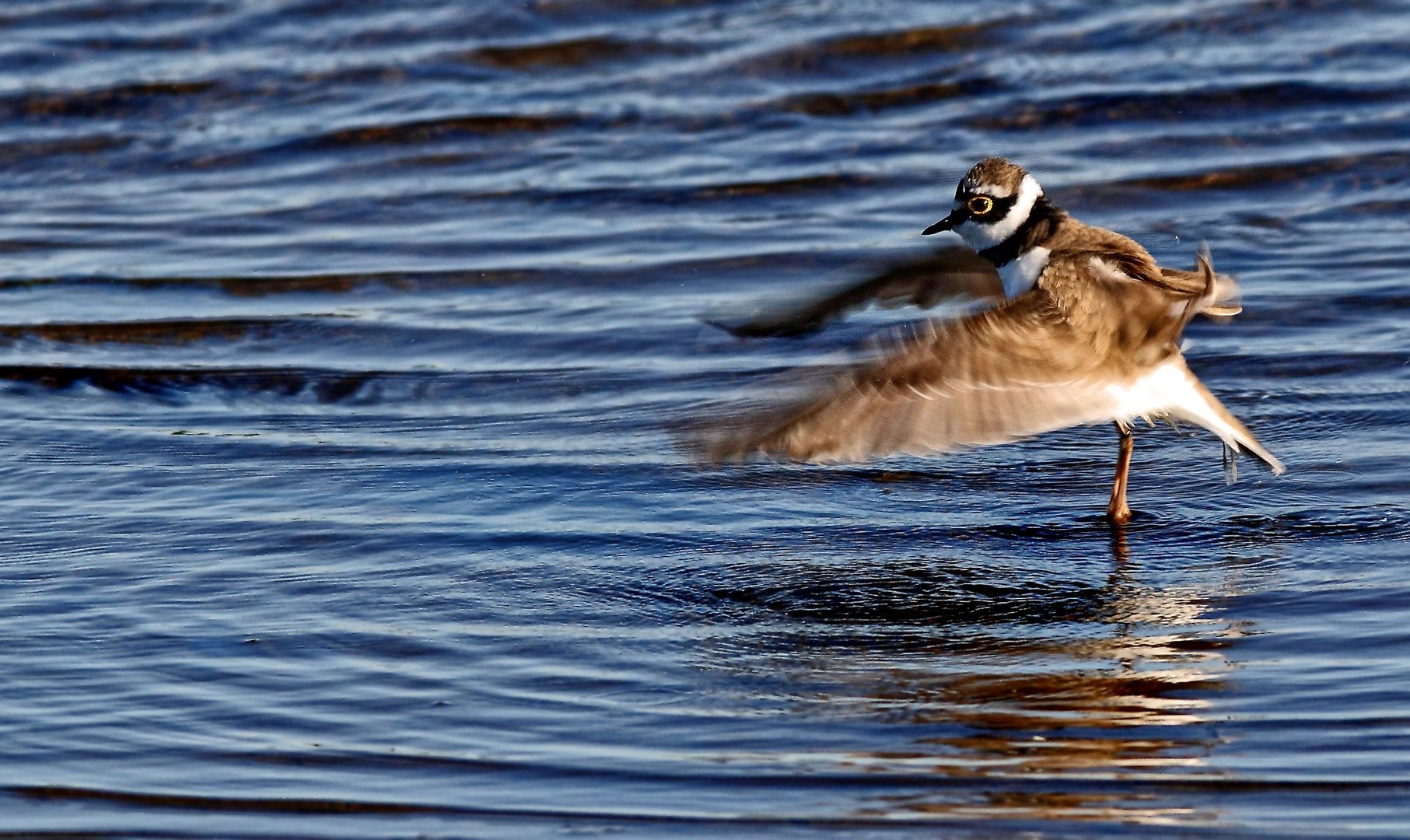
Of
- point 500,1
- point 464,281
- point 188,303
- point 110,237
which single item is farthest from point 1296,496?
point 500,1

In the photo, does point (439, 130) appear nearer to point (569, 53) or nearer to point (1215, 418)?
point (569, 53)

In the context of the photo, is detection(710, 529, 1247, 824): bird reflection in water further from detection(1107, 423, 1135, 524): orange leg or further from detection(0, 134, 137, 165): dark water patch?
detection(0, 134, 137, 165): dark water patch

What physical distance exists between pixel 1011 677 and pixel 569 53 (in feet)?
30.8

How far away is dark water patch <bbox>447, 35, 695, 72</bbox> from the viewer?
1334 cm

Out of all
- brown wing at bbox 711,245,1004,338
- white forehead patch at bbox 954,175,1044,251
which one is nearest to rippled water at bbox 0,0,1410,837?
brown wing at bbox 711,245,1004,338

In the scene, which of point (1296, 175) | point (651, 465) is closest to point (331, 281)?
point (651, 465)

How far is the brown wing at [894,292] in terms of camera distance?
6.47m

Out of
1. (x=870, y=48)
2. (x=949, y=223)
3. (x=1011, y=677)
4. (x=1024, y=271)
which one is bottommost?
(x=1011, y=677)

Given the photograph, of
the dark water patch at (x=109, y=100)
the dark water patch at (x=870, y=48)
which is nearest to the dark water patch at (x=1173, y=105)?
the dark water patch at (x=870, y=48)

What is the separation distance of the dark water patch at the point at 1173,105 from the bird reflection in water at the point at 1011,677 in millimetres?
6064

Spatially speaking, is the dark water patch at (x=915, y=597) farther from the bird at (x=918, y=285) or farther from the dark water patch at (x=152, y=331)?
the dark water patch at (x=152, y=331)

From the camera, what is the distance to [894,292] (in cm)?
681

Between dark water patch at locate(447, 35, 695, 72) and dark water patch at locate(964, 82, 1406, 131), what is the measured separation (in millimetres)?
2639

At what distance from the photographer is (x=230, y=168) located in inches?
456
